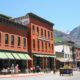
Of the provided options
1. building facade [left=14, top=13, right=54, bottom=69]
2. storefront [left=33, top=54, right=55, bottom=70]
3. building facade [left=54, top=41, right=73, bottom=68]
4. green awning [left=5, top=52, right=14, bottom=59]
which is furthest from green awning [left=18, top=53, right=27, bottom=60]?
building facade [left=54, top=41, right=73, bottom=68]

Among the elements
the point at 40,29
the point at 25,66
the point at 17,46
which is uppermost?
the point at 40,29

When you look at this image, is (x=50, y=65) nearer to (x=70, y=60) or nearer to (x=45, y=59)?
(x=45, y=59)

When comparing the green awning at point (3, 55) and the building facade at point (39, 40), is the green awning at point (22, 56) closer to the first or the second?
the building facade at point (39, 40)

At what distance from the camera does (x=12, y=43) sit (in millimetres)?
62438

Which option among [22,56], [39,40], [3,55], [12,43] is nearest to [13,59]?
[12,43]

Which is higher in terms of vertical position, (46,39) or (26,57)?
(46,39)

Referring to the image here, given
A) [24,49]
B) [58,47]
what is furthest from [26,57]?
[58,47]

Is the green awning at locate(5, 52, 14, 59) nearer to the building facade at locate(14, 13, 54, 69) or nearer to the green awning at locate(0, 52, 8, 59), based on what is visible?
the green awning at locate(0, 52, 8, 59)

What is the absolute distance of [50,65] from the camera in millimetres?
83438

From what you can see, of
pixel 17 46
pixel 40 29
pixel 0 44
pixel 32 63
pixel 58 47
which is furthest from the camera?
pixel 58 47

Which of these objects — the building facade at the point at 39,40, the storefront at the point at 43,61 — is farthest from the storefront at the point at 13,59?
the storefront at the point at 43,61

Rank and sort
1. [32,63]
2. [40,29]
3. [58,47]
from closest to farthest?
[32,63] < [40,29] < [58,47]

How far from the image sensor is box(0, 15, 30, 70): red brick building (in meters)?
58.5

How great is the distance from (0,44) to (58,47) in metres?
50.0
